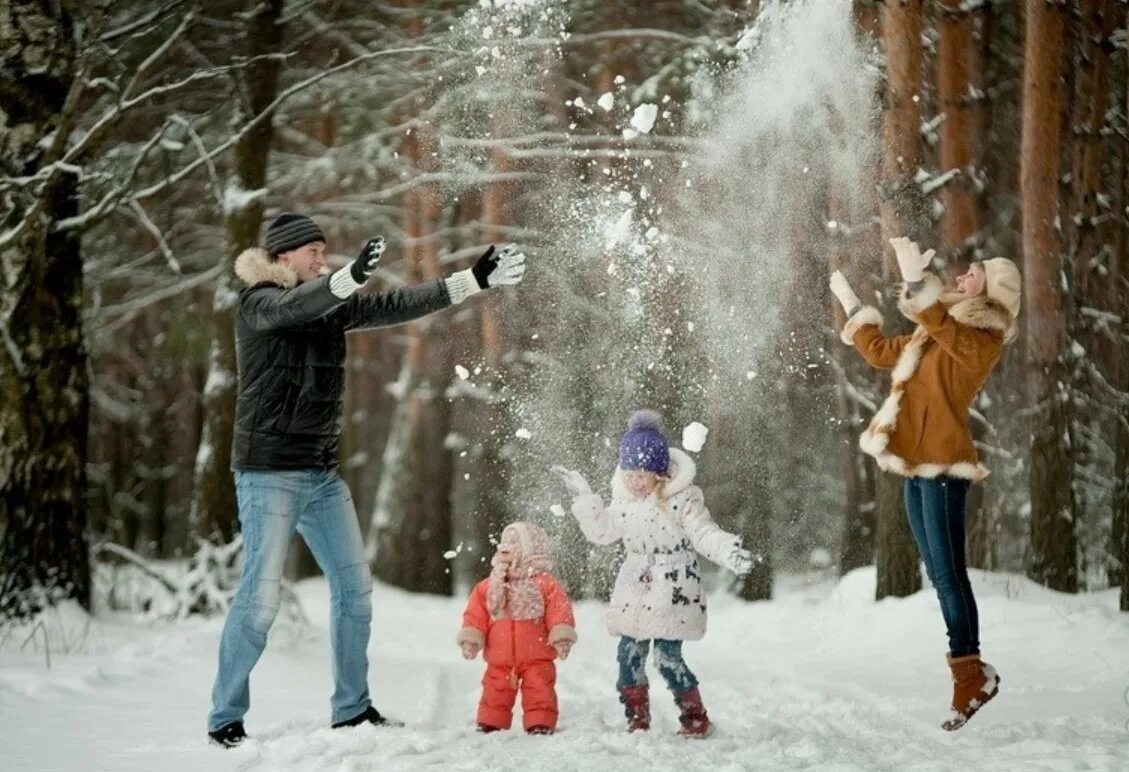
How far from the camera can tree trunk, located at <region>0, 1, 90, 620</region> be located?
675 centimetres

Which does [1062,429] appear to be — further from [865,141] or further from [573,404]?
[573,404]

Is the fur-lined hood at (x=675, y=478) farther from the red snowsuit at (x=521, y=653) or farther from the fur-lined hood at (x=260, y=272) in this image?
the fur-lined hood at (x=260, y=272)

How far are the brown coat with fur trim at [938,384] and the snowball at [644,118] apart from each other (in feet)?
21.6

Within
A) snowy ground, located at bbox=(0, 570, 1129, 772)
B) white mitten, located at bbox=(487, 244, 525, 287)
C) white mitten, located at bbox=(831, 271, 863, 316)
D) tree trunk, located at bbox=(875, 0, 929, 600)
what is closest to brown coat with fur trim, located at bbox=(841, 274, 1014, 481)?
white mitten, located at bbox=(831, 271, 863, 316)

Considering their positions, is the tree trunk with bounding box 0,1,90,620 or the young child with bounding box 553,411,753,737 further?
the tree trunk with bounding box 0,1,90,620

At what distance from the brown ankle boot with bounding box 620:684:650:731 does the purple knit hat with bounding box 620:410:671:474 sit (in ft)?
2.81

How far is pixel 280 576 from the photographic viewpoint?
4.76 meters

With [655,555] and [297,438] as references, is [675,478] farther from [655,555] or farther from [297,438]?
[297,438]

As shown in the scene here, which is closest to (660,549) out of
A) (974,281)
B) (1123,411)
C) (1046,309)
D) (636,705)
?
(636,705)

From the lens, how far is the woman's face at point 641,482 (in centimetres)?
510

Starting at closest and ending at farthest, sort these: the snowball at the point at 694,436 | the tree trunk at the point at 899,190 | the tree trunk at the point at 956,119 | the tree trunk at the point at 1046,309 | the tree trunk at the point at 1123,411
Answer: the tree trunk at the point at 1123,411 → the tree trunk at the point at 899,190 → the tree trunk at the point at 1046,309 → the tree trunk at the point at 956,119 → the snowball at the point at 694,436

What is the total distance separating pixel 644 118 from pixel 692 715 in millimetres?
7689

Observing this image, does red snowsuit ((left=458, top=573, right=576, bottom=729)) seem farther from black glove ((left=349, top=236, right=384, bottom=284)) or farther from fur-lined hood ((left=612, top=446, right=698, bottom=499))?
black glove ((left=349, top=236, right=384, bottom=284))

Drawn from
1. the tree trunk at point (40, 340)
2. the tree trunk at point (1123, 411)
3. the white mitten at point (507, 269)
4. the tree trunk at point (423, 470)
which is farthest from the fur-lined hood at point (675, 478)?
the tree trunk at point (423, 470)
